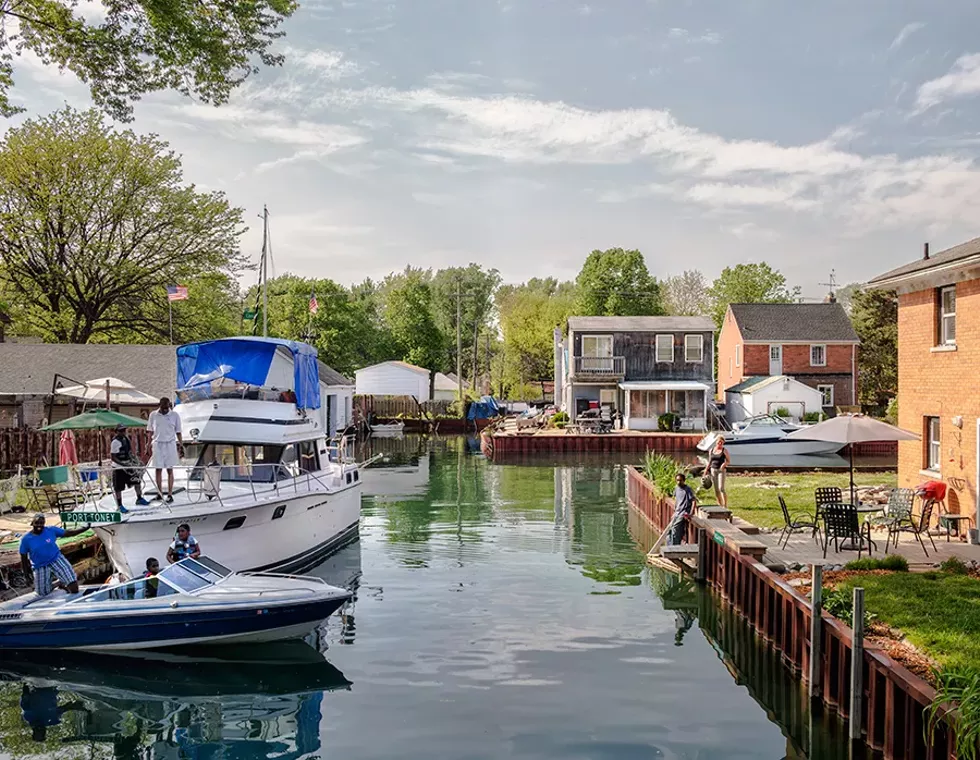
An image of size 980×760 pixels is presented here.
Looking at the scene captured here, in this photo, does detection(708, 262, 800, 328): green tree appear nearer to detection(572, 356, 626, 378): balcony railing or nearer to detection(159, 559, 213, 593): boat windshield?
detection(572, 356, 626, 378): balcony railing

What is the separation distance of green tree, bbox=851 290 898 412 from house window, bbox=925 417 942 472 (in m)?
44.0

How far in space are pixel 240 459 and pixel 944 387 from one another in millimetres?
16095

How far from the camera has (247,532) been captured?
744 inches

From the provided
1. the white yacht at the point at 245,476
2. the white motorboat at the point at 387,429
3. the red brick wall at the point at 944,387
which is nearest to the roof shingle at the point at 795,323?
the white motorboat at the point at 387,429

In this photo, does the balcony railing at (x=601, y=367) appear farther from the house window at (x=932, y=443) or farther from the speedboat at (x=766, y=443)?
the house window at (x=932, y=443)

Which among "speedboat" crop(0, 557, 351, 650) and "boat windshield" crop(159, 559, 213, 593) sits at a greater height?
"boat windshield" crop(159, 559, 213, 593)

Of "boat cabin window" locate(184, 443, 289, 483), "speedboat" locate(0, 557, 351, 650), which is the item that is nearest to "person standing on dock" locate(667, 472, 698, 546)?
"boat cabin window" locate(184, 443, 289, 483)

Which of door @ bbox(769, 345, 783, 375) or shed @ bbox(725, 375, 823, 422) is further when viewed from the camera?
door @ bbox(769, 345, 783, 375)

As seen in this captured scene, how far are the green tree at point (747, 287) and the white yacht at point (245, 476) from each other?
74.6m

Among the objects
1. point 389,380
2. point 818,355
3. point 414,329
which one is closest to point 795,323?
point 818,355

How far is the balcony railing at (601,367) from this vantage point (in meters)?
59.8

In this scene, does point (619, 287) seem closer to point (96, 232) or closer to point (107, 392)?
point (96, 232)

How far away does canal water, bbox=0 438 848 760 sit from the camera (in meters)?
11.9

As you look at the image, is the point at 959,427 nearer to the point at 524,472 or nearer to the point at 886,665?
the point at 886,665
